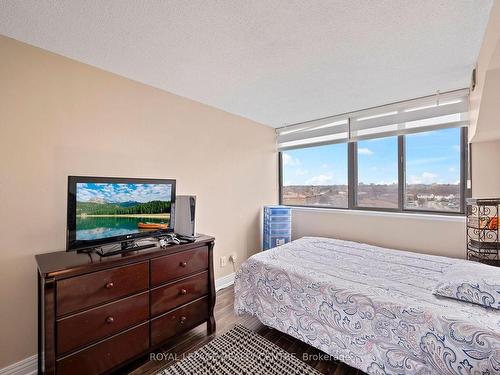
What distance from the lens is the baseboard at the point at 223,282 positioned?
3.13 m

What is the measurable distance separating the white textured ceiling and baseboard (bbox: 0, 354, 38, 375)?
2.27m

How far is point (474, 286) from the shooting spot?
1518 mm

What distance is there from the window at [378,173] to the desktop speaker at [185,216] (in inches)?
94.9

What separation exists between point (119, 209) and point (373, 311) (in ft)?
6.48

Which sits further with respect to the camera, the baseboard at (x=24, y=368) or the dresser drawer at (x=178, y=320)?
the dresser drawer at (x=178, y=320)

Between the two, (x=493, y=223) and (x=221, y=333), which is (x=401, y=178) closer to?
(x=493, y=223)

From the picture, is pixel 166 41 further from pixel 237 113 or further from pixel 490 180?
pixel 490 180

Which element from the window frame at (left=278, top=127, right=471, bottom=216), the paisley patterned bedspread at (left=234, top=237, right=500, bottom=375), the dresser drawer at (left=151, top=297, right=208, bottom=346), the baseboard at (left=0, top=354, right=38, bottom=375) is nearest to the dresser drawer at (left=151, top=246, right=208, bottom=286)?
the dresser drawer at (left=151, top=297, right=208, bottom=346)

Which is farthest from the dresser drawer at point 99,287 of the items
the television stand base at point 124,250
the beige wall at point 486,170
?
the beige wall at point 486,170

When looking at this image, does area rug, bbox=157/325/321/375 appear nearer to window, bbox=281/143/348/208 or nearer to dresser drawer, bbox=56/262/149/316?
dresser drawer, bbox=56/262/149/316

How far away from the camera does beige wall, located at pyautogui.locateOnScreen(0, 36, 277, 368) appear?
1.67 m

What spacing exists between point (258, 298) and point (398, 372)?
1.10 meters

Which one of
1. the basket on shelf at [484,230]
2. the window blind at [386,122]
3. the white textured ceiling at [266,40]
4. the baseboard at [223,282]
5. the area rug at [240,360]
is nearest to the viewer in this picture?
the white textured ceiling at [266,40]

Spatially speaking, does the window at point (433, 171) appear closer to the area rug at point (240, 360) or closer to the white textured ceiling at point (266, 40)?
the white textured ceiling at point (266, 40)
